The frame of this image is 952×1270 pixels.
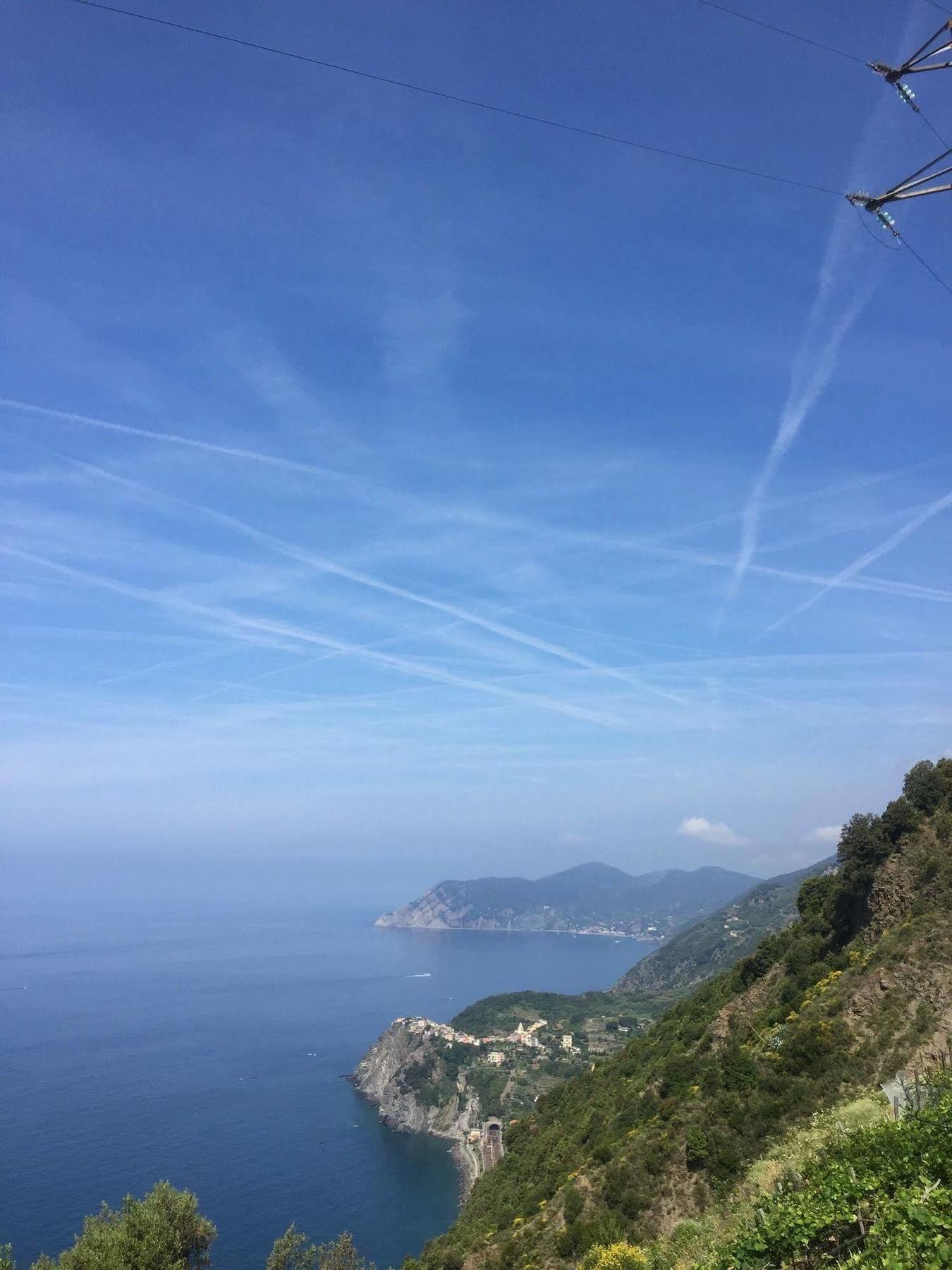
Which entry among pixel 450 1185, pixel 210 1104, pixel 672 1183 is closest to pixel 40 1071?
pixel 210 1104

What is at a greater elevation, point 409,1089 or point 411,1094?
point 409,1089

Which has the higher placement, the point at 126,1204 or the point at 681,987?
the point at 126,1204

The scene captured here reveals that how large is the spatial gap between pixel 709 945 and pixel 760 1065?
157 metres

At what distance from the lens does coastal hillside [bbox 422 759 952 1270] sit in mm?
17219

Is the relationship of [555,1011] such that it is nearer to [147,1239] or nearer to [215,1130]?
[215,1130]

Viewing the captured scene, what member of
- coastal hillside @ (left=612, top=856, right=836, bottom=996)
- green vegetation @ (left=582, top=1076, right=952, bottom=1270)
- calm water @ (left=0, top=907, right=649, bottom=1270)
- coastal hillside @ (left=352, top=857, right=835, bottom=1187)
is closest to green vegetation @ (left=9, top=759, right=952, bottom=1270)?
green vegetation @ (left=582, top=1076, right=952, bottom=1270)

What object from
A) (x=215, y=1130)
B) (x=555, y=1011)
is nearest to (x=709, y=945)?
(x=555, y=1011)

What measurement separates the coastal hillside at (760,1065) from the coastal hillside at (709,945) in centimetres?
9858

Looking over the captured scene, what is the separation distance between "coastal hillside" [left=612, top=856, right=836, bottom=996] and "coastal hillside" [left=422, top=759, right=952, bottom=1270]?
98577 millimetres

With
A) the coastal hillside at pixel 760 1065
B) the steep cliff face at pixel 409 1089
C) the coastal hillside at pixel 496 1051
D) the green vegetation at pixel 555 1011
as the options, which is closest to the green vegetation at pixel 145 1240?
the coastal hillside at pixel 760 1065

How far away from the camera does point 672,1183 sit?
18.0 m

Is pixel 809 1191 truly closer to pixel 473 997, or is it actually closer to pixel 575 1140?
pixel 575 1140

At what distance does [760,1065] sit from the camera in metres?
19.8

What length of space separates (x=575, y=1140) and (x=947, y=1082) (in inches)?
870
